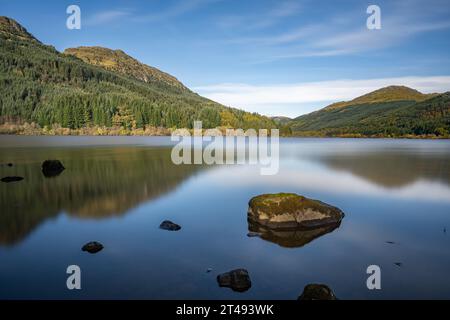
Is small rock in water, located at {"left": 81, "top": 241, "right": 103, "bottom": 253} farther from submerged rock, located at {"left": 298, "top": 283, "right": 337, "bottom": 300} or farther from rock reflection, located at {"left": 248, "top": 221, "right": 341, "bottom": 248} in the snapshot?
submerged rock, located at {"left": 298, "top": 283, "right": 337, "bottom": 300}

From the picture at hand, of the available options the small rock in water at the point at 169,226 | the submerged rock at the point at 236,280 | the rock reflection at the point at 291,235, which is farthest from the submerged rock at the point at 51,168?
the submerged rock at the point at 236,280

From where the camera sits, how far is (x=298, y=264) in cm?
1338

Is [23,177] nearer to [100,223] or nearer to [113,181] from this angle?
[113,181]

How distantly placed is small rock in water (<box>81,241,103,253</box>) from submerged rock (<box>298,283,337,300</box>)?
9.28 meters

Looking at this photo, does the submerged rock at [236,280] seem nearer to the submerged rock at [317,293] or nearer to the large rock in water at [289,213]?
the submerged rock at [317,293]

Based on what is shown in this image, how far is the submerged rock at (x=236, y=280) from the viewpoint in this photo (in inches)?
445

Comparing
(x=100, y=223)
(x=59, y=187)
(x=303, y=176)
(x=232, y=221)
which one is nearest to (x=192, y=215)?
(x=232, y=221)

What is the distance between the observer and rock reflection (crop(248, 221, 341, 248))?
15797 millimetres

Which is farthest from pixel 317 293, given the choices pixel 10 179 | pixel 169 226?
pixel 10 179

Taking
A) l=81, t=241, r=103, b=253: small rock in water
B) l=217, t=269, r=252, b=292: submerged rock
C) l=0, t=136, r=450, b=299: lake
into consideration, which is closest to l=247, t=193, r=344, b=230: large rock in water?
Answer: l=0, t=136, r=450, b=299: lake

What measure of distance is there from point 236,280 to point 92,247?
285 inches

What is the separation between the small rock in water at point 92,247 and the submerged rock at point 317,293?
9.28 m

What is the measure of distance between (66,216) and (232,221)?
33.7ft

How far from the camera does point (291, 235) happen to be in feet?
55.0
